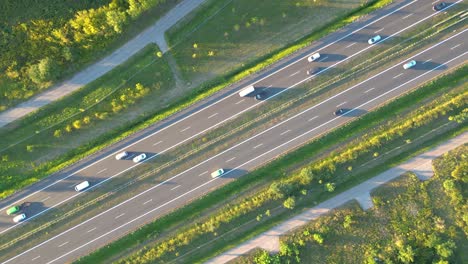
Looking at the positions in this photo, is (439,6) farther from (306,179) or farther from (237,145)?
(237,145)

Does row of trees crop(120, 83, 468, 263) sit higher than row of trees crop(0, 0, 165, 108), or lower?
lower

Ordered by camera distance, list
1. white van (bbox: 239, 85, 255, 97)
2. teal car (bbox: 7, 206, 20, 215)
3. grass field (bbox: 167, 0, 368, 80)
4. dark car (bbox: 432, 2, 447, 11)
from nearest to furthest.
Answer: teal car (bbox: 7, 206, 20, 215)
white van (bbox: 239, 85, 255, 97)
grass field (bbox: 167, 0, 368, 80)
dark car (bbox: 432, 2, 447, 11)

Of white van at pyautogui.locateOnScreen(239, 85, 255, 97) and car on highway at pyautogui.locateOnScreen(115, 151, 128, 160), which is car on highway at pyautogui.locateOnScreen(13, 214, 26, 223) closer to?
car on highway at pyautogui.locateOnScreen(115, 151, 128, 160)

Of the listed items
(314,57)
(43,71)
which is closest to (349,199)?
(314,57)

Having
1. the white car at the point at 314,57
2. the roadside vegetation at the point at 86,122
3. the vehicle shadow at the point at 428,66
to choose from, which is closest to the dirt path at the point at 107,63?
the roadside vegetation at the point at 86,122

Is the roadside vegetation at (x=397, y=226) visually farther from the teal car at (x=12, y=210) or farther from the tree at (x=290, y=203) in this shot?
the teal car at (x=12, y=210)

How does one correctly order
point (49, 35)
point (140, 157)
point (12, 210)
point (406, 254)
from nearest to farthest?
1. point (406, 254)
2. point (12, 210)
3. point (49, 35)
4. point (140, 157)

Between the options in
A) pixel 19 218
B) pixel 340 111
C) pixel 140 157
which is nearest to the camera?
pixel 19 218

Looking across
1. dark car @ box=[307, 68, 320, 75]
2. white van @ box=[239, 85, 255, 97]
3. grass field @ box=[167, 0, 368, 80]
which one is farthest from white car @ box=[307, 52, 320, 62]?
white van @ box=[239, 85, 255, 97]
